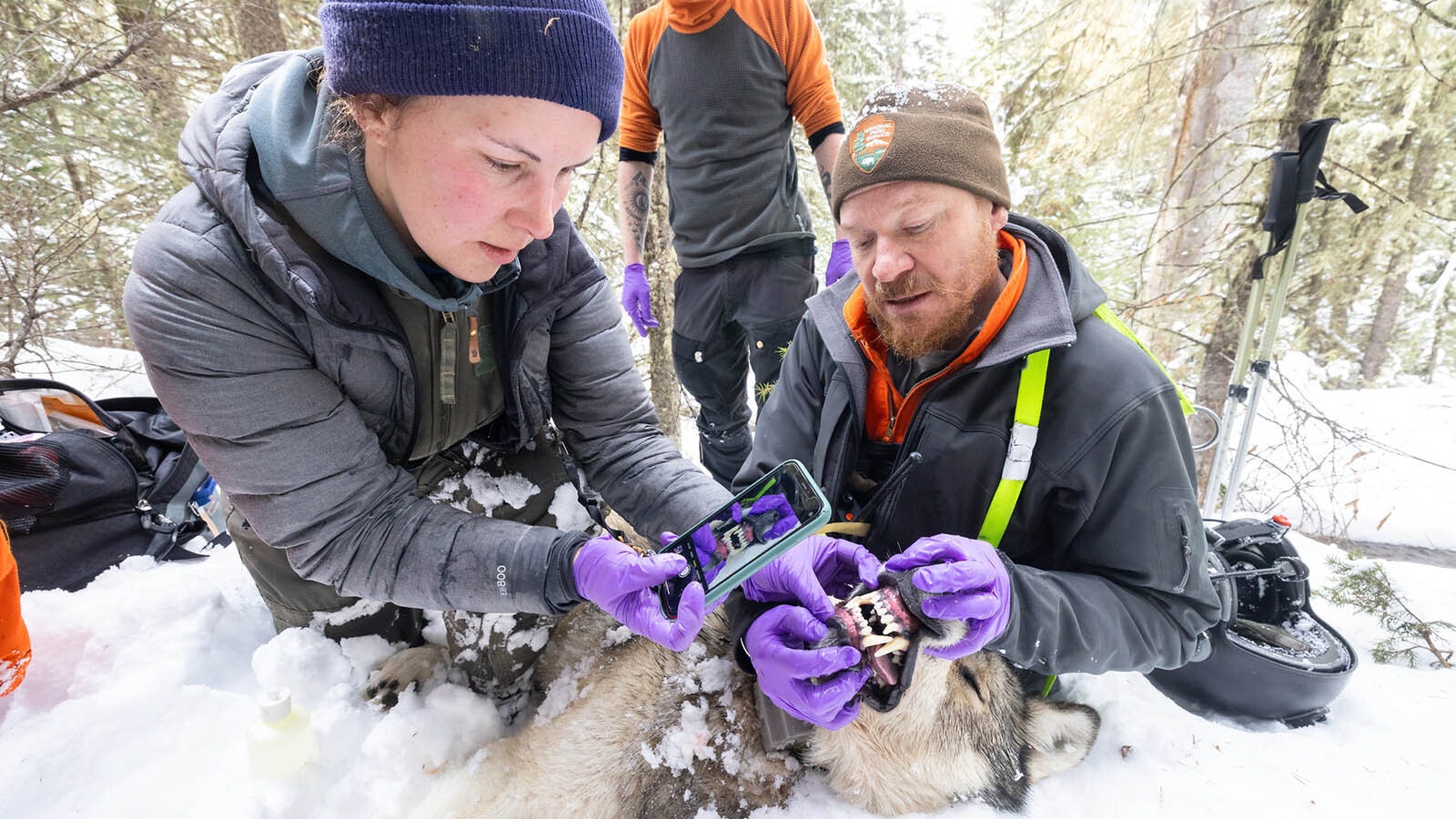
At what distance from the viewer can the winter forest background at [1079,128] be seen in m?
4.07

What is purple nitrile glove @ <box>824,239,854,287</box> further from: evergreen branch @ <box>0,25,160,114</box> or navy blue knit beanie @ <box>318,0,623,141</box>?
evergreen branch @ <box>0,25,160,114</box>

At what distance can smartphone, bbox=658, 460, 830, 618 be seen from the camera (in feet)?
5.01

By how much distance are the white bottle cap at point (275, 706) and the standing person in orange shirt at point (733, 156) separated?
279 cm

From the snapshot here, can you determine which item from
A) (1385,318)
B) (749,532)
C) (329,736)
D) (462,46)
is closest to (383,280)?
(462,46)

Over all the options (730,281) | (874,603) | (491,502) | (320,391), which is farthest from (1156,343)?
(320,391)

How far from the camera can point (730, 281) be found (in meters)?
3.68

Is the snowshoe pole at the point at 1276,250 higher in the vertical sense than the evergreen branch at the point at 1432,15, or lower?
lower

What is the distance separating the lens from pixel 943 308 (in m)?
1.99

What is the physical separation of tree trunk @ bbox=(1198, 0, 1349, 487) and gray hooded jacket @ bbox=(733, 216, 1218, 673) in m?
3.13

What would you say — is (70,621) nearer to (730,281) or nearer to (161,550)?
(161,550)

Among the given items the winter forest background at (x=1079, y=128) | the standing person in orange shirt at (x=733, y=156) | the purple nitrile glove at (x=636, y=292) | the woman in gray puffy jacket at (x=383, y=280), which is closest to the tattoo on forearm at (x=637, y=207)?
the standing person in orange shirt at (x=733, y=156)

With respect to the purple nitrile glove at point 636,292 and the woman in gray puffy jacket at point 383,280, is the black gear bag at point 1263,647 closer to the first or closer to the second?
the woman in gray puffy jacket at point 383,280

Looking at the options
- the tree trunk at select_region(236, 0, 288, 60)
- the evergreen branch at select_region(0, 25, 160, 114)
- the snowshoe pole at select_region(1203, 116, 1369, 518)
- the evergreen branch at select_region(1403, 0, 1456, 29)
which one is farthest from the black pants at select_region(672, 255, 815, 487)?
the evergreen branch at select_region(1403, 0, 1456, 29)

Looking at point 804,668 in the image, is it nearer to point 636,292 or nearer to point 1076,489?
point 1076,489
